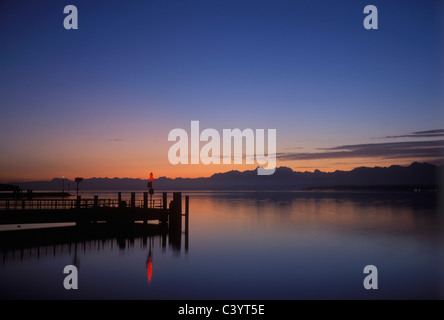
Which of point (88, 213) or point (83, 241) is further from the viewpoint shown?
point (88, 213)

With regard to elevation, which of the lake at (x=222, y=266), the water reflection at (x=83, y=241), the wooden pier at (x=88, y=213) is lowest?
the lake at (x=222, y=266)

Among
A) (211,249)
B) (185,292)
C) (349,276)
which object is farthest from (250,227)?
(185,292)

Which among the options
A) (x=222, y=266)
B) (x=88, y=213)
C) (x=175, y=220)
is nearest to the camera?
(x=222, y=266)

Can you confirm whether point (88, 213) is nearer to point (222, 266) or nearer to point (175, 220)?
point (175, 220)

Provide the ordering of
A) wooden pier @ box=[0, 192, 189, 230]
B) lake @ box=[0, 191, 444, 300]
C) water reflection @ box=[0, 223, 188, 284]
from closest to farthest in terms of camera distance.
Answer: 1. lake @ box=[0, 191, 444, 300]
2. water reflection @ box=[0, 223, 188, 284]
3. wooden pier @ box=[0, 192, 189, 230]

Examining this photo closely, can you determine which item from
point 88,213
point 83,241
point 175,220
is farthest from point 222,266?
point 88,213

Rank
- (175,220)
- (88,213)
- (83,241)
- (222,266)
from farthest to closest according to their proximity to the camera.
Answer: (175,220)
(88,213)
(83,241)
(222,266)

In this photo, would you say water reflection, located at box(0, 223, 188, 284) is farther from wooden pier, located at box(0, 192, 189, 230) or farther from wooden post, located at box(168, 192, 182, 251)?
wooden pier, located at box(0, 192, 189, 230)

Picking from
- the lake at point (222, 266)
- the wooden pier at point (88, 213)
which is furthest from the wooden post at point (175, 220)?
the lake at point (222, 266)

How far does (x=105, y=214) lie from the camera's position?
1223 inches

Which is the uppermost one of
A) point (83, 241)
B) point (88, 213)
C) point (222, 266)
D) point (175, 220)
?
point (88, 213)

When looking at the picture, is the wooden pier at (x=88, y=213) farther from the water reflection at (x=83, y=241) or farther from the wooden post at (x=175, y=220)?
the water reflection at (x=83, y=241)

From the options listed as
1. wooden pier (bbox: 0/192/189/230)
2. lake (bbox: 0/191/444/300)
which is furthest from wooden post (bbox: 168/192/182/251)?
lake (bbox: 0/191/444/300)

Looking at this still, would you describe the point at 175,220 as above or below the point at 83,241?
above
